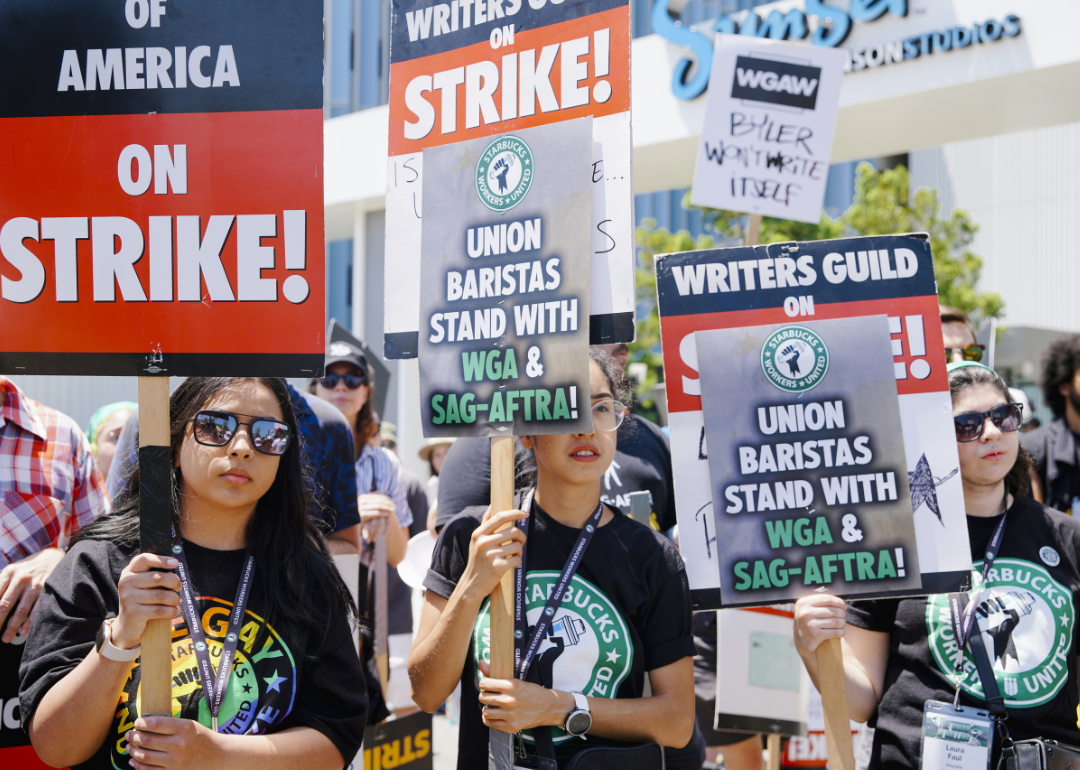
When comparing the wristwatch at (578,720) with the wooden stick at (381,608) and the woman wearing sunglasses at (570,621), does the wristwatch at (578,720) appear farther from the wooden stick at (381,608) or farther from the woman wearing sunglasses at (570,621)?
Answer: the wooden stick at (381,608)

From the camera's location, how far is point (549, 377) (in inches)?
90.9

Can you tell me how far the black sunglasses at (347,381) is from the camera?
4844mm

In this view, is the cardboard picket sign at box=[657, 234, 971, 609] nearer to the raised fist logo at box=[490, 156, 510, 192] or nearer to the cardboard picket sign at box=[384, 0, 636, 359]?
the cardboard picket sign at box=[384, 0, 636, 359]

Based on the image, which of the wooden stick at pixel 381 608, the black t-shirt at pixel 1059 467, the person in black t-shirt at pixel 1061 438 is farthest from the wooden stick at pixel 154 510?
the black t-shirt at pixel 1059 467

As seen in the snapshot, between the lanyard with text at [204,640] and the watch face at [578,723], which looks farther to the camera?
the watch face at [578,723]

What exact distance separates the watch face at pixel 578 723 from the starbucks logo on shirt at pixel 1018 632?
1033 mm

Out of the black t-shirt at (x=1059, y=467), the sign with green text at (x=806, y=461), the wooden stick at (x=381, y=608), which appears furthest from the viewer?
the black t-shirt at (x=1059, y=467)

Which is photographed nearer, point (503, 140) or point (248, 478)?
point (248, 478)

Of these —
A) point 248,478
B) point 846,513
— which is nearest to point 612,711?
point 846,513

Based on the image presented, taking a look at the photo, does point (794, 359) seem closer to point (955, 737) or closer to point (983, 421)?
point (983, 421)

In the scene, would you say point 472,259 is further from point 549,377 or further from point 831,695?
point 831,695

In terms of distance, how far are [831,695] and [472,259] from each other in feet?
4.45

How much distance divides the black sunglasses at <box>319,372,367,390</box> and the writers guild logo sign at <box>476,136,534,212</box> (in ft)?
8.51

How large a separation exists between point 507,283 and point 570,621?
2.67 ft
